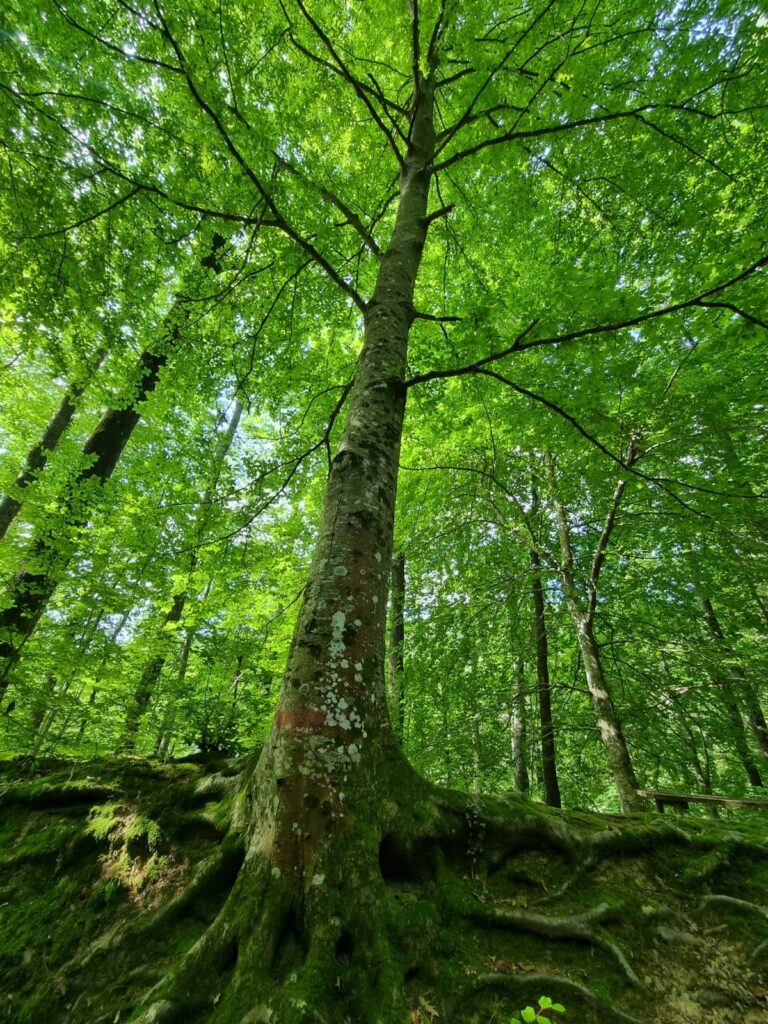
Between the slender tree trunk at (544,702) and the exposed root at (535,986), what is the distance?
543cm

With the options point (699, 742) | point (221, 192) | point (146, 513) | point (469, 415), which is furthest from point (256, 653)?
point (699, 742)

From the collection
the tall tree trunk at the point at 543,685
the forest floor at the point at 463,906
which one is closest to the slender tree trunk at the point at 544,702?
the tall tree trunk at the point at 543,685

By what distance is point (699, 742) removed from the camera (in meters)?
7.25

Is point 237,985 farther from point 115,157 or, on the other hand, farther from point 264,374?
point 115,157

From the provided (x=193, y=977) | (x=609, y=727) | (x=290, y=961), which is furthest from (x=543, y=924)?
(x=609, y=727)

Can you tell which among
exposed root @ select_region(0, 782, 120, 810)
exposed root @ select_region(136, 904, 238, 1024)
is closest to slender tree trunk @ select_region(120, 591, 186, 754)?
exposed root @ select_region(0, 782, 120, 810)

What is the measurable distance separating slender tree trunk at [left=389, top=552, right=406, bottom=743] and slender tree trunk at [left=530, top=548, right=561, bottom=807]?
7.62 feet

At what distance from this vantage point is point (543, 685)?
7344mm

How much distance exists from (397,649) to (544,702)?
357 cm

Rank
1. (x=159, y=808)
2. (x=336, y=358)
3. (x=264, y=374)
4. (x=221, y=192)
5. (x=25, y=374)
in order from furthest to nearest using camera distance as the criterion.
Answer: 1. (x=25, y=374)
2. (x=336, y=358)
3. (x=264, y=374)
4. (x=221, y=192)
5. (x=159, y=808)

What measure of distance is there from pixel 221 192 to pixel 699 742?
10682mm

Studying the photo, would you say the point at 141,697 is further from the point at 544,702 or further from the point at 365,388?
the point at 544,702

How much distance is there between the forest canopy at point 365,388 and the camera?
6.74 ft

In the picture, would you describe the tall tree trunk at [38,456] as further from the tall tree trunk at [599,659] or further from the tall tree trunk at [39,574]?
the tall tree trunk at [599,659]
